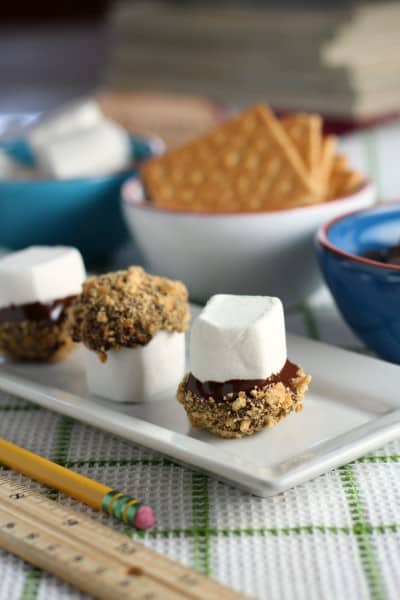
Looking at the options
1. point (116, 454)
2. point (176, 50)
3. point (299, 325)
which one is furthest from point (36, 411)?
point (176, 50)

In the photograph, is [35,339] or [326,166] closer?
[35,339]

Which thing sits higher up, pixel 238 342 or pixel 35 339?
pixel 238 342

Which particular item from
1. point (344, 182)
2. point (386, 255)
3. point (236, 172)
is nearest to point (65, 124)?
point (236, 172)

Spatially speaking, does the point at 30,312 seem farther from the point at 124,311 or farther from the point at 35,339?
the point at 124,311

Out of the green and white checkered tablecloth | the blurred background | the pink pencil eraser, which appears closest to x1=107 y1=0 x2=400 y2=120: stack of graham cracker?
the blurred background

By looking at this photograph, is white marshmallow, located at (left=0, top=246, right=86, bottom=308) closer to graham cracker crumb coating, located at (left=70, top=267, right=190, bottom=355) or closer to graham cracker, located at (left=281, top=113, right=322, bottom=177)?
graham cracker crumb coating, located at (left=70, top=267, right=190, bottom=355)
